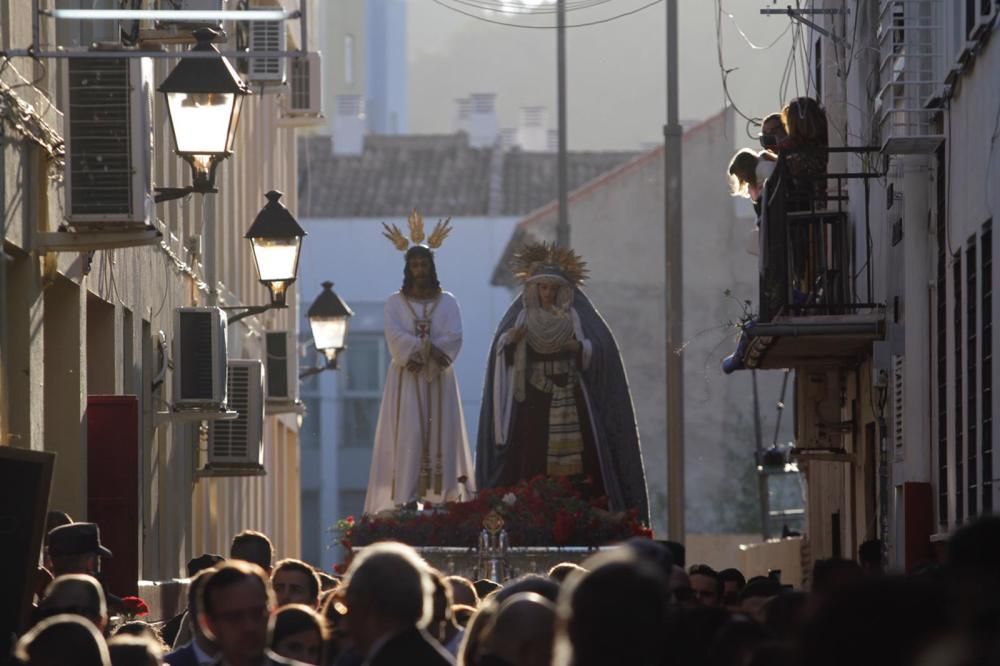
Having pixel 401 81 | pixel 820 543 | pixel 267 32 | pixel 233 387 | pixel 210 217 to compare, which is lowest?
pixel 820 543

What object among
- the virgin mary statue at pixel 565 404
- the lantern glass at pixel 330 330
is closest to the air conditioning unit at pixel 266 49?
the lantern glass at pixel 330 330

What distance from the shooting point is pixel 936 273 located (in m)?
17.6

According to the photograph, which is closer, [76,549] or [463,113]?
[76,549]

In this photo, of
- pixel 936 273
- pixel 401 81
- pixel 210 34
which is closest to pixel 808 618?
pixel 210 34

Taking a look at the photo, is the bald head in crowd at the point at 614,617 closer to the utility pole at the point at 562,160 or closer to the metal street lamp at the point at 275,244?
the metal street lamp at the point at 275,244

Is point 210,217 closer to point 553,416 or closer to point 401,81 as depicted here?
point 553,416

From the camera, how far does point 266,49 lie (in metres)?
28.9

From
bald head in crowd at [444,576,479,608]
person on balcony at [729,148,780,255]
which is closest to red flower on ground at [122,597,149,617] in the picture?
bald head in crowd at [444,576,479,608]

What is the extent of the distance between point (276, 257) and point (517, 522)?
2979 millimetres

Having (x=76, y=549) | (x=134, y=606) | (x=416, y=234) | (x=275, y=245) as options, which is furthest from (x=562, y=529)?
(x=76, y=549)

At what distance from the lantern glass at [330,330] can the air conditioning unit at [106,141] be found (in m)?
11.9

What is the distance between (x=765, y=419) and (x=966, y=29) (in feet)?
121

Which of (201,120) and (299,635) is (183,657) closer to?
(299,635)

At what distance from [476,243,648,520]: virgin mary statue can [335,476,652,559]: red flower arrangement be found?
4.60 feet
